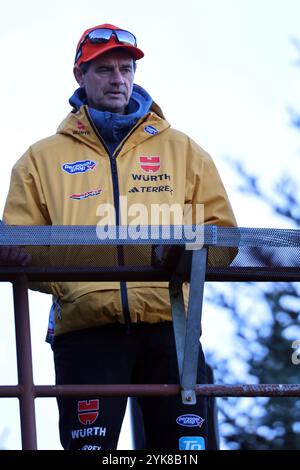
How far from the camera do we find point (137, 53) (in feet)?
19.4

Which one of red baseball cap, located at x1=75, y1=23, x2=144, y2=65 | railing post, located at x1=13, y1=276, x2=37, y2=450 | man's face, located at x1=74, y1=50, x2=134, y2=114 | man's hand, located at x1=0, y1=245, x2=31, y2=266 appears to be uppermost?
red baseball cap, located at x1=75, y1=23, x2=144, y2=65

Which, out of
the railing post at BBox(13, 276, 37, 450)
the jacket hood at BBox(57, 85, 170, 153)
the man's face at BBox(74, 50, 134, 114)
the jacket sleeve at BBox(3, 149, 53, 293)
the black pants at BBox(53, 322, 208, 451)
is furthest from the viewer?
the man's face at BBox(74, 50, 134, 114)

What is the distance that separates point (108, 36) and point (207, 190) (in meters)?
0.80

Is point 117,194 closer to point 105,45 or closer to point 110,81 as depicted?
point 110,81

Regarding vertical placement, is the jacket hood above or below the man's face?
below

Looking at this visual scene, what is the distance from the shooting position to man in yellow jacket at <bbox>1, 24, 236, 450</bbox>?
5230 mm

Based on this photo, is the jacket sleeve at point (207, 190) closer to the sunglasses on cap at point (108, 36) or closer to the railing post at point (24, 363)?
the sunglasses on cap at point (108, 36)

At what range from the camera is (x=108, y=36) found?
5875 millimetres

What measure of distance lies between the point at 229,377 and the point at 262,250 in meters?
6.31

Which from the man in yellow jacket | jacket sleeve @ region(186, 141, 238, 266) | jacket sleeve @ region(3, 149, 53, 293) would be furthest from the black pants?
jacket sleeve @ region(186, 141, 238, 266)

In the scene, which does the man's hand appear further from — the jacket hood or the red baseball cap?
the red baseball cap

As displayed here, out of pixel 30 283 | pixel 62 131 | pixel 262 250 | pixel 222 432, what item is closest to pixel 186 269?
pixel 262 250
